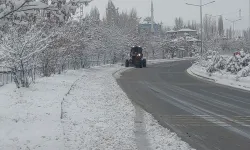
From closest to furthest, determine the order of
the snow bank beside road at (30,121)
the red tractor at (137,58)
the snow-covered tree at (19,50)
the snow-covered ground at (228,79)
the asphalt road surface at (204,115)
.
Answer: the snow bank beside road at (30,121) < the asphalt road surface at (204,115) < the snow-covered tree at (19,50) < the snow-covered ground at (228,79) < the red tractor at (137,58)

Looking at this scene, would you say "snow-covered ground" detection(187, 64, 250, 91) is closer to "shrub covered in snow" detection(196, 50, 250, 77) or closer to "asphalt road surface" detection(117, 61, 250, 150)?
"shrub covered in snow" detection(196, 50, 250, 77)

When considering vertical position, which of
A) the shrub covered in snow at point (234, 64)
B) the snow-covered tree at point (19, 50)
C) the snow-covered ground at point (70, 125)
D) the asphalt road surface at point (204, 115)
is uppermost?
the snow-covered tree at point (19, 50)

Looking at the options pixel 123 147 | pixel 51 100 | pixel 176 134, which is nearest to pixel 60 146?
pixel 123 147

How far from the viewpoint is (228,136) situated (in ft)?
37.1

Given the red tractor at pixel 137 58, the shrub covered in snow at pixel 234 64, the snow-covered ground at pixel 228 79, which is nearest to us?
the snow-covered ground at pixel 228 79

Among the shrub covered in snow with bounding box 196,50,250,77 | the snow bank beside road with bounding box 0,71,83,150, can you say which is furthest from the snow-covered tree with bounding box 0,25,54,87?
the shrub covered in snow with bounding box 196,50,250,77

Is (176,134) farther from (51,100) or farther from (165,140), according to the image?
(51,100)

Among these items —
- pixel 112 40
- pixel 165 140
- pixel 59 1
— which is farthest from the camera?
pixel 112 40

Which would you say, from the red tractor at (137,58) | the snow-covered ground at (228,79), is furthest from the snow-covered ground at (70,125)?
the red tractor at (137,58)

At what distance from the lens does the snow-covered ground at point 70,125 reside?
9.63 m

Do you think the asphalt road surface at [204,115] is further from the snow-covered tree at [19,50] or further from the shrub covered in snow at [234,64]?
the shrub covered in snow at [234,64]

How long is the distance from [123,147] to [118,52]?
189 ft

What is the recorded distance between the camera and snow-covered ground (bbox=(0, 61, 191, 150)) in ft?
31.6

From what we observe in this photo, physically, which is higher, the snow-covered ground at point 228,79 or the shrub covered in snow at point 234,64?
the shrub covered in snow at point 234,64
